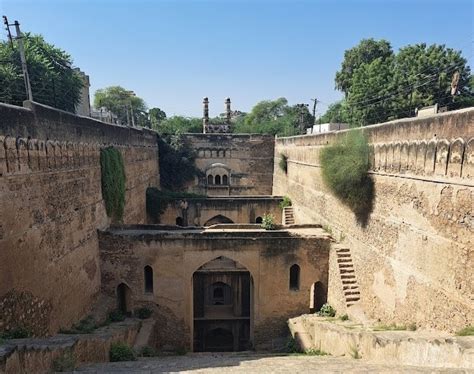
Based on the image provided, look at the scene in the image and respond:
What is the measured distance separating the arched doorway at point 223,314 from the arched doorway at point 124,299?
13.8 feet

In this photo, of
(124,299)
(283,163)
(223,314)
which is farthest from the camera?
(283,163)

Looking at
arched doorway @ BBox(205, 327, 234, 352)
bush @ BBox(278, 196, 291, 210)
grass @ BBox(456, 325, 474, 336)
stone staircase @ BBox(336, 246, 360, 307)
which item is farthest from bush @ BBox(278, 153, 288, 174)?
grass @ BBox(456, 325, 474, 336)

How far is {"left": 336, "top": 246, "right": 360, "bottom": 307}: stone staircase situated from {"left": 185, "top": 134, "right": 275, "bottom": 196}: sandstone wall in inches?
586

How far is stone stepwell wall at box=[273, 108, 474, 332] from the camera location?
252 inches

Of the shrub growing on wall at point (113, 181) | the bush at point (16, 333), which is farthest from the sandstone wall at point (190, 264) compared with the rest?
the bush at point (16, 333)

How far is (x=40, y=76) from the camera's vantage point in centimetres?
1669

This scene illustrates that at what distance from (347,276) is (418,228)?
3.57m

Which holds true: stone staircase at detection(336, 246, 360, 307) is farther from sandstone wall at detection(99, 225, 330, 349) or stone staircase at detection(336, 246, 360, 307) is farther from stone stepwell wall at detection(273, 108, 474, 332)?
sandstone wall at detection(99, 225, 330, 349)

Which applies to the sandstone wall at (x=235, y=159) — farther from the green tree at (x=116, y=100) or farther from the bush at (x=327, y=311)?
the green tree at (x=116, y=100)

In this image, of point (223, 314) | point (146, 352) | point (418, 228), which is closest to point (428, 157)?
point (418, 228)

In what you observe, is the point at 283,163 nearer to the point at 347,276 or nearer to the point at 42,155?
the point at 347,276

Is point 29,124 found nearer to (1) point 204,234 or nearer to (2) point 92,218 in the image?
(2) point 92,218

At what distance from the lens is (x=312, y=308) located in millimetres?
12328

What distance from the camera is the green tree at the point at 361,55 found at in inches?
1211
